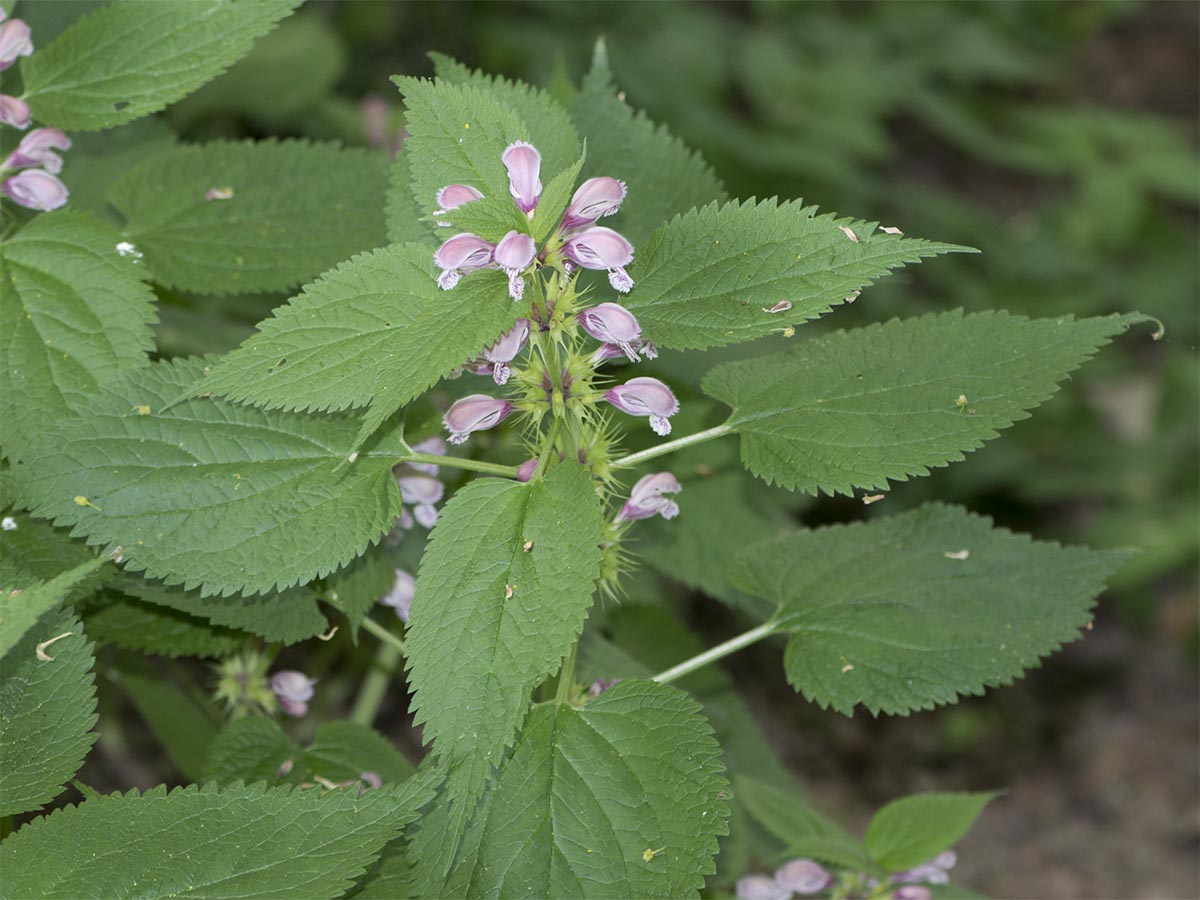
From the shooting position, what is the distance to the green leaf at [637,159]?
217 centimetres

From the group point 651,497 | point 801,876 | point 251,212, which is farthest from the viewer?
point 251,212

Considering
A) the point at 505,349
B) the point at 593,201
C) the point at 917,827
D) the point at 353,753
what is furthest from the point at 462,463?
the point at 917,827

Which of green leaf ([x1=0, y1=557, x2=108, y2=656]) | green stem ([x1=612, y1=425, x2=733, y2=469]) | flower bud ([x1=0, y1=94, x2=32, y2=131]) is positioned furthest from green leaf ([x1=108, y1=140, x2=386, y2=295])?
green leaf ([x1=0, y1=557, x2=108, y2=656])

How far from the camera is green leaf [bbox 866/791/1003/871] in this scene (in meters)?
2.21

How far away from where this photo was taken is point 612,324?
1623mm

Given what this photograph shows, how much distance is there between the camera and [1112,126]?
5957 mm

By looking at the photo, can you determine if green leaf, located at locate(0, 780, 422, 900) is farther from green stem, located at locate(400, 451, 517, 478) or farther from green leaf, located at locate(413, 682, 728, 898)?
green stem, located at locate(400, 451, 517, 478)

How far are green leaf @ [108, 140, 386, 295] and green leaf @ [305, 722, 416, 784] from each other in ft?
2.71

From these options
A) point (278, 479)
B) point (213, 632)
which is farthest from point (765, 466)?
point (213, 632)

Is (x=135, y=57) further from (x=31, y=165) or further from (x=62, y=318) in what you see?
(x=62, y=318)

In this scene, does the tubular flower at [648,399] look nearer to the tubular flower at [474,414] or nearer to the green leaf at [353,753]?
the tubular flower at [474,414]

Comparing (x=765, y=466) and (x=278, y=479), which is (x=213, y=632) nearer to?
(x=278, y=479)

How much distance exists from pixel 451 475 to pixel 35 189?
0.91 metres

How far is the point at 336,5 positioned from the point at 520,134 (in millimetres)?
4179
